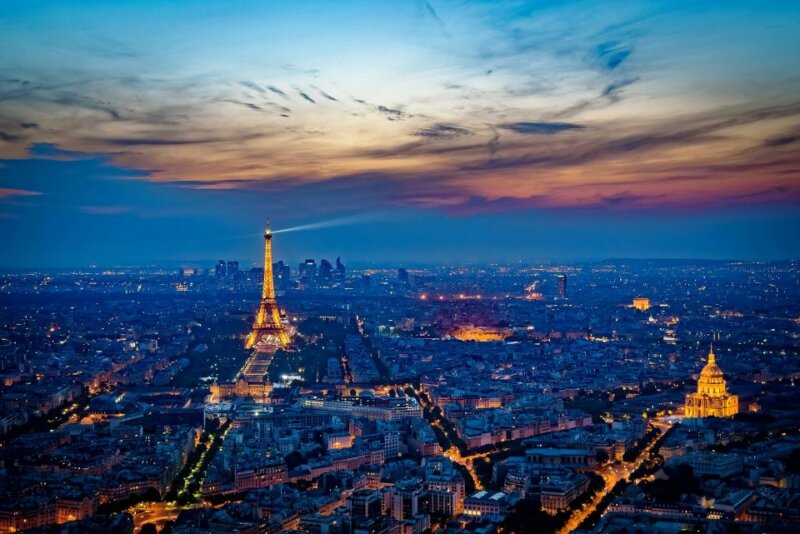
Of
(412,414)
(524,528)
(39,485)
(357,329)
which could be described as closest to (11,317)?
(357,329)

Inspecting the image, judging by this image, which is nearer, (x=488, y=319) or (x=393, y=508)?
(x=393, y=508)

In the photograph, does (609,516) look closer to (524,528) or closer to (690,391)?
(524,528)

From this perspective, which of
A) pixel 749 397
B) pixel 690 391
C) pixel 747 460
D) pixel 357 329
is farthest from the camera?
pixel 357 329

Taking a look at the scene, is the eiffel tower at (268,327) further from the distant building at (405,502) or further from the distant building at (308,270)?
the distant building at (308,270)

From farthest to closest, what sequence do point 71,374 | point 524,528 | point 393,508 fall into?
point 71,374 < point 393,508 < point 524,528

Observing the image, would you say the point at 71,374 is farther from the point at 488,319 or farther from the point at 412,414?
the point at 488,319

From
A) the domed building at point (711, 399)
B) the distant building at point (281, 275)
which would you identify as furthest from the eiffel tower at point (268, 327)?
the distant building at point (281, 275)

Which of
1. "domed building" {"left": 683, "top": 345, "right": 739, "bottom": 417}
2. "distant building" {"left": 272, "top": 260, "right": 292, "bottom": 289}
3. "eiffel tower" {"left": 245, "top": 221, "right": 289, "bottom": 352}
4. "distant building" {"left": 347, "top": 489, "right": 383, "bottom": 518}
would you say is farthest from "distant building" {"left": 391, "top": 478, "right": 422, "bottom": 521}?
"distant building" {"left": 272, "top": 260, "right": 292, "bottom": 289}
